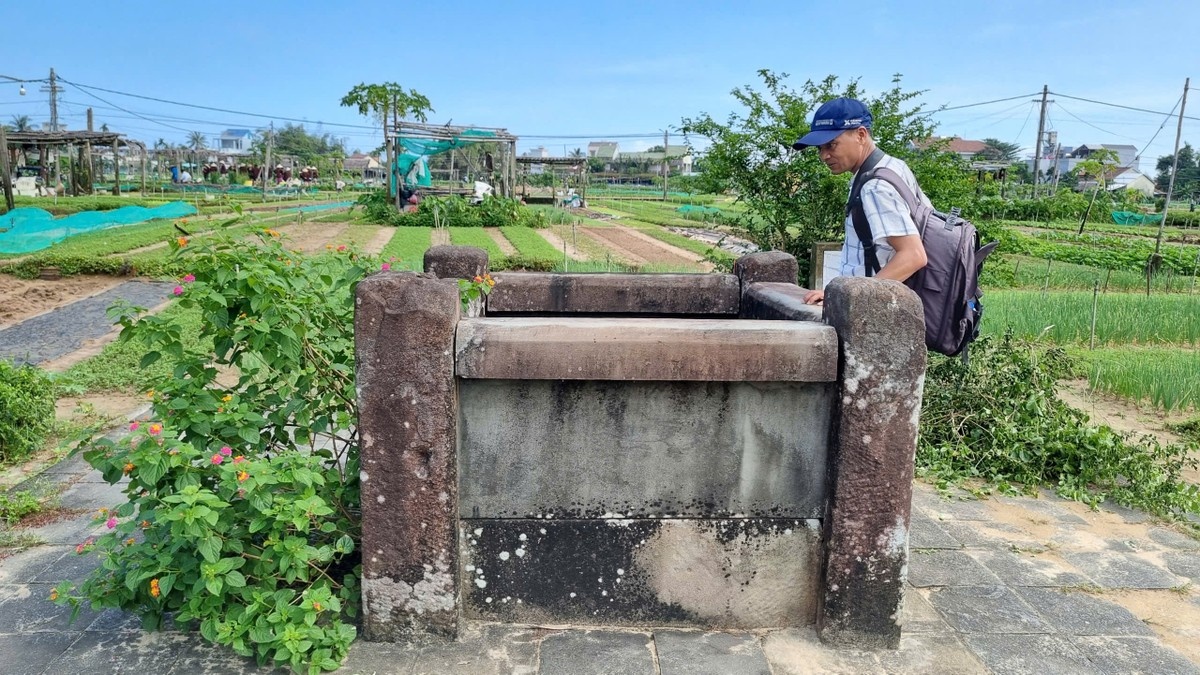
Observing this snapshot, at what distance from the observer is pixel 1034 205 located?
31.6 m

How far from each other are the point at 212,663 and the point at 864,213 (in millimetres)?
2587

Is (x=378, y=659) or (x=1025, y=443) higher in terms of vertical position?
(x=1025, y=443)

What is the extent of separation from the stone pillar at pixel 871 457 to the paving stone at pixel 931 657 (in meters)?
0.05

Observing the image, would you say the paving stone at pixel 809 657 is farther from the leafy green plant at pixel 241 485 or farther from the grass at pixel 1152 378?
the grass at pixel 1152 378

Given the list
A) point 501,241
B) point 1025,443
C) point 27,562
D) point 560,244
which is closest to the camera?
point 27,562

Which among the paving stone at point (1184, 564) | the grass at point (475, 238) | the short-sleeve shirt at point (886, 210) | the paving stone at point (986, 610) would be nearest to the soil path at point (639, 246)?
the grass at point (475, 238)

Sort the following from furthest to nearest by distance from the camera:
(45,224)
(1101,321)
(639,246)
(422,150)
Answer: (422,150) → (639,246) → (45,224) → (1101,321)

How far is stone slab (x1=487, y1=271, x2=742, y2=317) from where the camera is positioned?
3.96 metres

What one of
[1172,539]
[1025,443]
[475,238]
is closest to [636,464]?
[1172,539]

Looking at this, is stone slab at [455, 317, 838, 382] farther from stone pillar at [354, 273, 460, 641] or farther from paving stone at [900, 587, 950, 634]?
paving stone at [900, 587, 950, 634]

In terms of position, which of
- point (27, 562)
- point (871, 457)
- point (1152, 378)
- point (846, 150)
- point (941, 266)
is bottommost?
point (27, 562)

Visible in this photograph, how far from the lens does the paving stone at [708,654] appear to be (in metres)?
2.54

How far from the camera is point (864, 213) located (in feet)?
9.99

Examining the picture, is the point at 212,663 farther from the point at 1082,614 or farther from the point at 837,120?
the point at 1082,614
